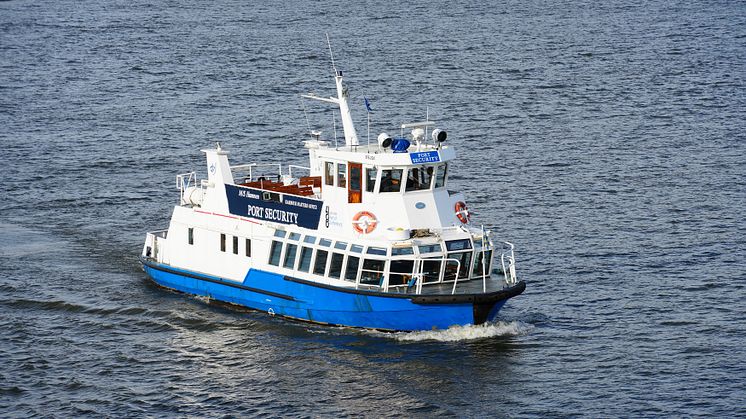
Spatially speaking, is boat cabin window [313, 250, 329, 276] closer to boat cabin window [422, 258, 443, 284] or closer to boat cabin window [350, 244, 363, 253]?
boat cabin window [350, 244, 363, 253]

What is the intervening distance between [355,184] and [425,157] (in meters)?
2.99

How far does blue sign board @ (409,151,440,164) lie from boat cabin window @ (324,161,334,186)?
12.1 ft

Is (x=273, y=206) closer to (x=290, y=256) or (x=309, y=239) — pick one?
(x=290, y=256)

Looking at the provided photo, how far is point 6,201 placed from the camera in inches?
2564

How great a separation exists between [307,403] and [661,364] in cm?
1288

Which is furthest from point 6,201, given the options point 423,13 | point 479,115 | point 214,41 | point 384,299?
point 423,13

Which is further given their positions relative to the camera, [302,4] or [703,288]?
[302,4]

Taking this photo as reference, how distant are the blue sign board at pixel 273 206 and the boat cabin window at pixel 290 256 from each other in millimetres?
935

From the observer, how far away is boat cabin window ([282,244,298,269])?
47844 mm

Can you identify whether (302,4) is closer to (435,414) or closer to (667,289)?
(667,289)

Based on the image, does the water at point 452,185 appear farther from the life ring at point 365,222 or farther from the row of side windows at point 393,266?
the life ring at point 365,222

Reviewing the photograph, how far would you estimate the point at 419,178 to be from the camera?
46594mm

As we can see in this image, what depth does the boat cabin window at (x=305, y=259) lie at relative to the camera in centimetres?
4731

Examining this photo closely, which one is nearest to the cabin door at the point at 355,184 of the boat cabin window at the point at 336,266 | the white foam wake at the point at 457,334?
the boat cabin window at the point at 336,266
